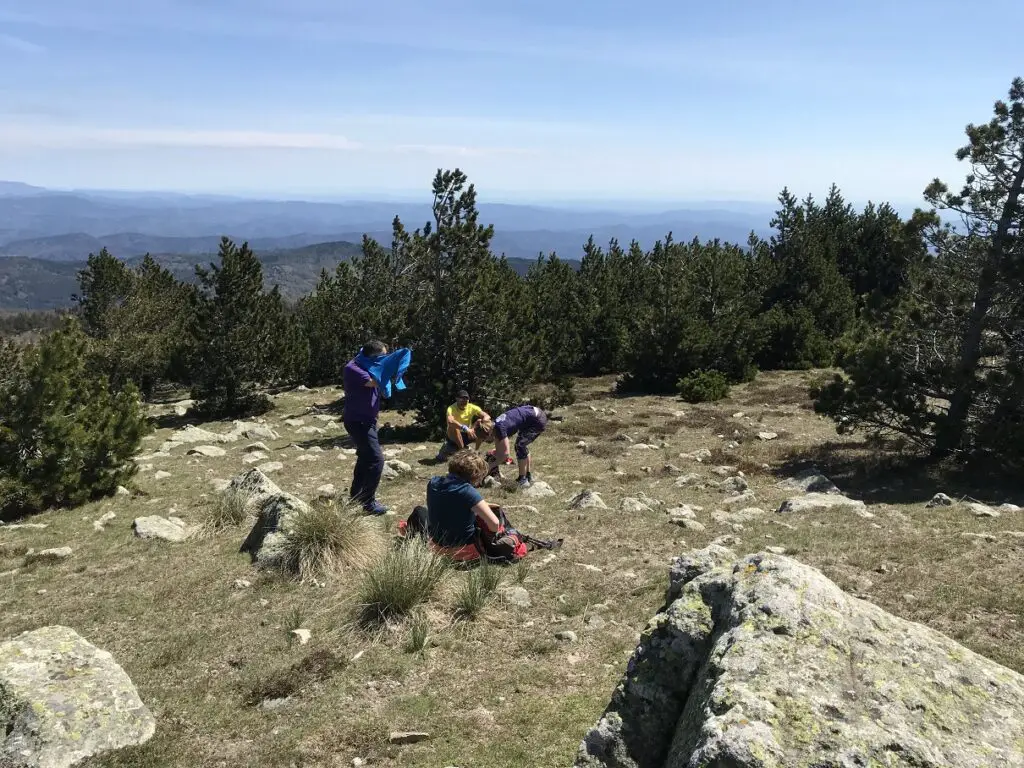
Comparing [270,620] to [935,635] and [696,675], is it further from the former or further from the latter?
[935,635]

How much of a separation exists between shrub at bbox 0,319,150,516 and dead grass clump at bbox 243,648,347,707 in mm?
8008

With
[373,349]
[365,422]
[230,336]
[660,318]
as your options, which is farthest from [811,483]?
[230,336]

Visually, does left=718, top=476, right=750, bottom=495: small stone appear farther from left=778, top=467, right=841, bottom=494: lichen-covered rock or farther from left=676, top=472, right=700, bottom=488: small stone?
left=778, top=467, right=841, bottom=494: lichen-covered rock

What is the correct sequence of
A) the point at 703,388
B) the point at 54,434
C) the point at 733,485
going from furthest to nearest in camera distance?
1. the point at 703,388
2. the point at 733,485
3. the point at 54,434

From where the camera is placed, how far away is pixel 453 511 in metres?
7.64

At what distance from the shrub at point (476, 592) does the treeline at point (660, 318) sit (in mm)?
9456

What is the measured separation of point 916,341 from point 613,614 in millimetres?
10389

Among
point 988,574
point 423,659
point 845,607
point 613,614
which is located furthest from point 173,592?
point 988,574

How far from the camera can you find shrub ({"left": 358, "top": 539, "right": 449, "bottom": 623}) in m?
6.29

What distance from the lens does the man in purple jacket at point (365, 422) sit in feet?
32.1

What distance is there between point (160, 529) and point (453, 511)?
15.5 ft

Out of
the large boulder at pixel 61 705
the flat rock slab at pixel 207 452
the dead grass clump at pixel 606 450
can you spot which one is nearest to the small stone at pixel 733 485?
the dead grass clump at pixel 606 450

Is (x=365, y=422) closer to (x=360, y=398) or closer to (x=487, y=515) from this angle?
(x=360, y=398)

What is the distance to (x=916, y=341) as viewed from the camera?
13148mm
